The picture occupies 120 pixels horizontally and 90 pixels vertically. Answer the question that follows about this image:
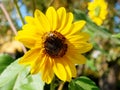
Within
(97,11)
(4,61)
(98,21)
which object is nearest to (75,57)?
(4,61)

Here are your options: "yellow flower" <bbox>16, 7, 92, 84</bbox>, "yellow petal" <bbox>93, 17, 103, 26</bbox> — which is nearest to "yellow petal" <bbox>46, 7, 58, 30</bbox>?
"yellow flower" <bbox>16, 7, 92, 84</bbox>

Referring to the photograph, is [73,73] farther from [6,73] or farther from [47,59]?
[6,73]

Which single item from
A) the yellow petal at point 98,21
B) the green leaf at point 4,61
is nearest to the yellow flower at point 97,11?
the yellow petal at point 98,21

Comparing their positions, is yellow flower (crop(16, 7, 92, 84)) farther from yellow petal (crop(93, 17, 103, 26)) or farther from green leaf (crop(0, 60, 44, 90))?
yellow petal (crop(93, 17, 103, 26))

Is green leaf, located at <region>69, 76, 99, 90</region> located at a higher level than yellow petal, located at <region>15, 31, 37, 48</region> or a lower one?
lower

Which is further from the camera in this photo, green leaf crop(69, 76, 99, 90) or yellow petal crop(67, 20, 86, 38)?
green leaf crop(69, 76, 99, 90)

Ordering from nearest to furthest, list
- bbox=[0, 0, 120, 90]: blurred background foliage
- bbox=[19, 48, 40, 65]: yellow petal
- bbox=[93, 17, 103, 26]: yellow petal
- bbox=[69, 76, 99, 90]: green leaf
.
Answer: bbox=[19, 48, 40, 65]: yellow petal, bbox=[69, 76, 99, 90]: green leaf, bbox=[0, 0, 120, 90]: blurred background foliage, bbox=[93, 17, 103, 26]: yellow petal
